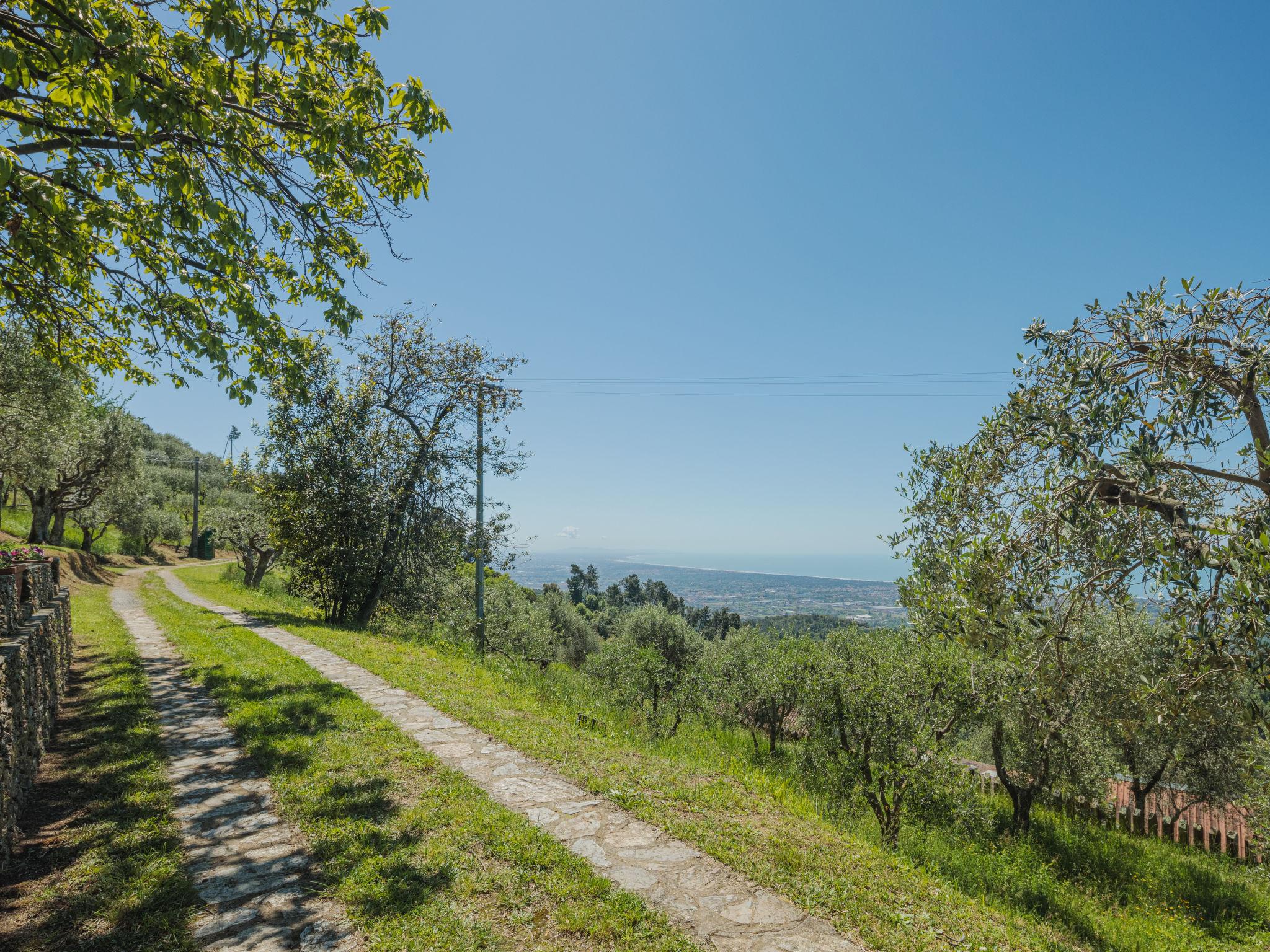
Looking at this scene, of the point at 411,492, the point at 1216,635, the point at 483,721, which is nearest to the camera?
the point at 1216,635

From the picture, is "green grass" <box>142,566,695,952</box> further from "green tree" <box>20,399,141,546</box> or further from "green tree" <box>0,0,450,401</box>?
"green tree" <box>20,399,141,546</box>

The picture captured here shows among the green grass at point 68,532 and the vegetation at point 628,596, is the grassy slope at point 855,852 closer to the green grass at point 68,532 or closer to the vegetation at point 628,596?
the green grass at point 68,532

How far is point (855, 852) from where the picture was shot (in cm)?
478

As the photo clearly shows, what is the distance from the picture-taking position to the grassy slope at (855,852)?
13.4ft

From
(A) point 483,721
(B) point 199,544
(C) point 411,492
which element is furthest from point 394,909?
(B) point 199,544

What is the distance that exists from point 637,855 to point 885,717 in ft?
25.9

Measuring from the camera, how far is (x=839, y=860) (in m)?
4.54

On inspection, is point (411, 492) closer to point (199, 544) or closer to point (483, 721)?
point (483, 721)

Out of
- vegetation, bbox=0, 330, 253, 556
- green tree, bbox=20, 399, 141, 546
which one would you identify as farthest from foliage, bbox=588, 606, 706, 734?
green tree, bbox=20, 399, 141, 546

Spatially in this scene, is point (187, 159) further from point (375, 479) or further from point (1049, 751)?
point (1049, 751)

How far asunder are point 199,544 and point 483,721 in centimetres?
5339

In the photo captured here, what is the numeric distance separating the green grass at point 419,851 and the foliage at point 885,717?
7.91 m

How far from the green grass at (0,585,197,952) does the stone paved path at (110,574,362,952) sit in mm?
123

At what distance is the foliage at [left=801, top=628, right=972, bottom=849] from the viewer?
1011cm
